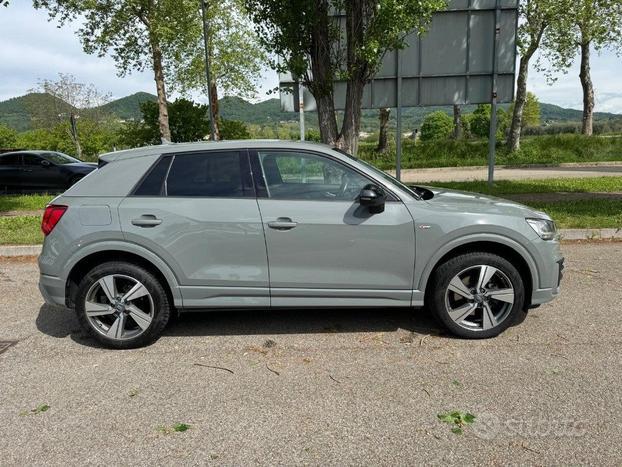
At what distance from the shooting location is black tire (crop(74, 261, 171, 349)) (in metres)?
3.86

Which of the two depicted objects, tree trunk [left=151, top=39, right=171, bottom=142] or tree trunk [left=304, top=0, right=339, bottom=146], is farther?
tree trunk [left=151, top=39, right=171, bottom=142]

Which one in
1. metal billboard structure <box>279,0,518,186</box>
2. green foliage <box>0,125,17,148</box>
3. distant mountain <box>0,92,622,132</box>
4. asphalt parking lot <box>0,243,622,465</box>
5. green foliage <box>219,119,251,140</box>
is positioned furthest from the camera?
green foliage <box>0,125,17,148</box>

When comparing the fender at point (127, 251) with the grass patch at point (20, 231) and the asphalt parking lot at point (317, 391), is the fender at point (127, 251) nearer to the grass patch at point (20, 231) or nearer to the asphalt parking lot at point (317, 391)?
the asphalt parking lot at point (317, 391)

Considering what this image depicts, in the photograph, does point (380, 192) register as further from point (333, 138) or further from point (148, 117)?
point (148, 117)

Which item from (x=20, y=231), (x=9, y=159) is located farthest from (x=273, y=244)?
(x=9, y=159)

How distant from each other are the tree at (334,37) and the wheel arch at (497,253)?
5.83 m

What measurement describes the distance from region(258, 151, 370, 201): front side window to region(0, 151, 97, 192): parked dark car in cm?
1239

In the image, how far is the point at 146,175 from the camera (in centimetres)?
394

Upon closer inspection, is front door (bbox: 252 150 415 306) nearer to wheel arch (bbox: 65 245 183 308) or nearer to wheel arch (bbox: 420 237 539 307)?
wheel arch (bbox: 420 237 539 307)

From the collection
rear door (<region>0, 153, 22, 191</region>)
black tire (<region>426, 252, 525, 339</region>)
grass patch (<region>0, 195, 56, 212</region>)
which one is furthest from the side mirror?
rear door (<region>0, 153, 22, 191</region>)

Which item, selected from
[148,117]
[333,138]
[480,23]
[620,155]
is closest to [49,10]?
[148,117]

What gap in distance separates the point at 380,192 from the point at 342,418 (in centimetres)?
175

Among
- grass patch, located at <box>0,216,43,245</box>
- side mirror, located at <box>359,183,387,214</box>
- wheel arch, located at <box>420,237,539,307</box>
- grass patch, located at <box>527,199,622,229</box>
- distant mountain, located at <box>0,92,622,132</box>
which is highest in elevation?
distant mountain, located at <box>0,92,622,132</box>

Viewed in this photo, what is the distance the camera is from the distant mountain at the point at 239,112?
94.5 feet
